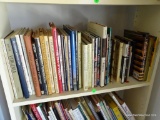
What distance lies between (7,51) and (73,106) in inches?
17.3

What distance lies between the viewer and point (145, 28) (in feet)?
2.41

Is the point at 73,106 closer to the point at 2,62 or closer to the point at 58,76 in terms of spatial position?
the point at 58,76

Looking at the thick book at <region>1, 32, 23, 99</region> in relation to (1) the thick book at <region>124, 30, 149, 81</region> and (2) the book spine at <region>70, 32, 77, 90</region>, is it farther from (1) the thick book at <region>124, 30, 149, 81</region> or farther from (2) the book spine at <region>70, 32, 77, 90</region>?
(1) the thick book at <region>124, 30, 149, 81</region>

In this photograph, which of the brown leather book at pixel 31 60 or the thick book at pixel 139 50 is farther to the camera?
the thick book at pixel 139 50

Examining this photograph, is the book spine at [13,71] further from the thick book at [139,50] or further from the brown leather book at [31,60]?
the thick book at [139,50]

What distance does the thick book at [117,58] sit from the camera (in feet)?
2.15

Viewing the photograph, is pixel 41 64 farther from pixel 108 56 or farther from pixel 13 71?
pixel 108 56

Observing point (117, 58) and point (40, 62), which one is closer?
point (40, 62)

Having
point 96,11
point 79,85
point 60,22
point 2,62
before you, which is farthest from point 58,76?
point 96,11

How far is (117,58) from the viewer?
678 millimetres

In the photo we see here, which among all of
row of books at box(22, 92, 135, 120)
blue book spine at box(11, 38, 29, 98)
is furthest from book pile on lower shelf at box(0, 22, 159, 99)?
row of books at box(22, 92, 135, 120)

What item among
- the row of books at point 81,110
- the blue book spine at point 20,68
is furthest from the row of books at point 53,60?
the row of books at point 81,110

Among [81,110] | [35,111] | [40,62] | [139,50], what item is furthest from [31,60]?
[139,50]

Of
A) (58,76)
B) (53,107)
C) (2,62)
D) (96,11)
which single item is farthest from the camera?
(96,11)
